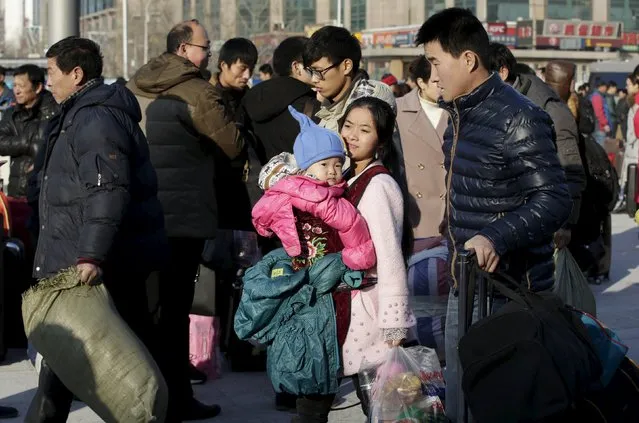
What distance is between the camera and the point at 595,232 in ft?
34.3

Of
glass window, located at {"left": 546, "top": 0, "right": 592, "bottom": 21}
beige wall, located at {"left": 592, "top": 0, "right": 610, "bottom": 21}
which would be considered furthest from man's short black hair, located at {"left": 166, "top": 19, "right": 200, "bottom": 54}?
beige wall, located at {"left": 592, "top": 0, "right": 610, "bottom": 21}

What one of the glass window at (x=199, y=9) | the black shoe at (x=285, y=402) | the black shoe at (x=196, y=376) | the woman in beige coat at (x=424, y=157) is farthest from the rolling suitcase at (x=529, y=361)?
the glass window at (x=199, y=9)

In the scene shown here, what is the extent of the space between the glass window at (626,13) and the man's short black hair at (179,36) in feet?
256

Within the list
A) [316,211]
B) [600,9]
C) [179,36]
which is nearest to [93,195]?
[316,211]

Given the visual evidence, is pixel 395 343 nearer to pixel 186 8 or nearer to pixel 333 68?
pixel 333 68

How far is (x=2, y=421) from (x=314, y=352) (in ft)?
8.41

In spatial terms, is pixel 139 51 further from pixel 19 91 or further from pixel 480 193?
pixel 480 193

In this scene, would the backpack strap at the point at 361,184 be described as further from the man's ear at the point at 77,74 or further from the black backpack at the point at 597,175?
the black backpack at the point at 597,175

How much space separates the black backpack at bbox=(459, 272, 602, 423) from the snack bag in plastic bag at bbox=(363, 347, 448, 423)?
1.01 metres

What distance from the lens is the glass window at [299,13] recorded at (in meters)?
93.6

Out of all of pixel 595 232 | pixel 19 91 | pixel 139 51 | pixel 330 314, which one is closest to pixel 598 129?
pixel 595 232

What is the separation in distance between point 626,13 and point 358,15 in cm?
1858

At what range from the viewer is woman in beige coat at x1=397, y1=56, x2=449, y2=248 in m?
6.77

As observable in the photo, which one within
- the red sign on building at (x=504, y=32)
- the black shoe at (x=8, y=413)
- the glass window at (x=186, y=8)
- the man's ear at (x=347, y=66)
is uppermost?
the glass window at (x=186, y=8)
